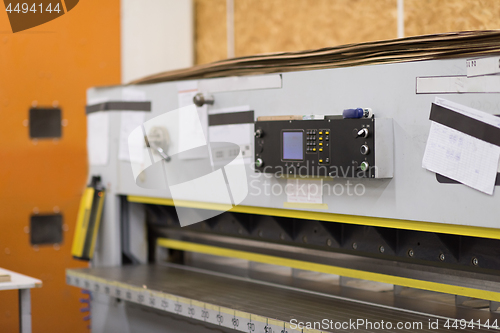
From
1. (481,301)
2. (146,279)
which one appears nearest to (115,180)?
(146,279)

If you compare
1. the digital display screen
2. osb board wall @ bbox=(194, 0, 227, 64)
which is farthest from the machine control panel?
osb board wall @ bbox=(194, 0, 227, 64)

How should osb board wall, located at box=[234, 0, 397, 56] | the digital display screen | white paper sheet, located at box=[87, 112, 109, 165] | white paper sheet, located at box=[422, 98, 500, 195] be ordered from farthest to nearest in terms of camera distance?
osb board wall, located at box=[234, 0, 397, 56]
white paper sheet, located at box=[87, 112, 109, 165]
the digital display screen
white paper sheet, located at box=[422, 98, 500, 195]

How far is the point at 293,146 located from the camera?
5.55 ft

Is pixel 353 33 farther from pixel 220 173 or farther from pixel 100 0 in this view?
pixel 100 0

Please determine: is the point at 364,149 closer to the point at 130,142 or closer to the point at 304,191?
the point at 304,191

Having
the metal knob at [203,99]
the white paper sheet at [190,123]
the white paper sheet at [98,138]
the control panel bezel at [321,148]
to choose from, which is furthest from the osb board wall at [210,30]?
the control panel bezel at [321,148]

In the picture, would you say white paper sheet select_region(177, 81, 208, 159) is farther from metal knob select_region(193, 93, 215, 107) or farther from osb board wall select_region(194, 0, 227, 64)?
osb board wall select_region(194, 0, 227, 64)

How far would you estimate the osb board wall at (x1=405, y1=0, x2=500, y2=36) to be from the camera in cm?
218

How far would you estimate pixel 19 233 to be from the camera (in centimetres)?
284

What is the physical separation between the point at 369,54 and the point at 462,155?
42 centimetres

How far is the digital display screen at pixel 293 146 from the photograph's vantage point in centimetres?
167

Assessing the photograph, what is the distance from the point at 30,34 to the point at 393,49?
6.85 feet

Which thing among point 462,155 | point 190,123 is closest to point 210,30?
point 190,123

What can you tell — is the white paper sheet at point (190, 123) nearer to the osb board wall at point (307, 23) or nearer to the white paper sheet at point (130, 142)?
the white paper sheet at point (130, 142)
